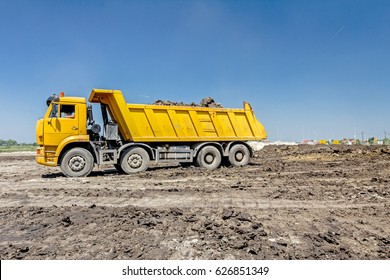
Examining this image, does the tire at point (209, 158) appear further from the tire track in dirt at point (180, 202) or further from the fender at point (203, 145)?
the tire track in dirt at point (180, 202)

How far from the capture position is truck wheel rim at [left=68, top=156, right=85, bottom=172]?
9189 millimetres

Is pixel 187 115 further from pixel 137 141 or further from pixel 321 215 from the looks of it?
pixel 321 215

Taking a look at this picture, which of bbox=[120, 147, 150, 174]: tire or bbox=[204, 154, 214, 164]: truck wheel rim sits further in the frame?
bbox=[204, 154, 214, 164]: truck wheel rim

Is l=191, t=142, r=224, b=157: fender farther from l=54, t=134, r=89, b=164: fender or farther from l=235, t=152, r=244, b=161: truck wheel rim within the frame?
l=54, t=134, r=89, b=164: fender

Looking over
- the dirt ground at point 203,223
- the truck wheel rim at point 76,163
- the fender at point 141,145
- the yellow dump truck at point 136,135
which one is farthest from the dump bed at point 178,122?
the dirt ground at point 203,223

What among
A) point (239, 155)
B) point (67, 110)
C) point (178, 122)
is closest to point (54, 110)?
point (67, 110)

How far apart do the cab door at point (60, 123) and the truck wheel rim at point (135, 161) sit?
6.71 ft

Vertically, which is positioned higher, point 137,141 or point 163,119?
point 163,119

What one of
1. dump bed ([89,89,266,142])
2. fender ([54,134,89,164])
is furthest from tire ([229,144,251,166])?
fender ([54,134,89,164])

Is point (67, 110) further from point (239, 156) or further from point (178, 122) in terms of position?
point (239, 156)

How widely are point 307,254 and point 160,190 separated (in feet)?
14.3

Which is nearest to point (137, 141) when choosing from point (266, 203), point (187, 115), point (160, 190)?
point (187, 115)

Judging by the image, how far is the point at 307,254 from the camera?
2.93m
